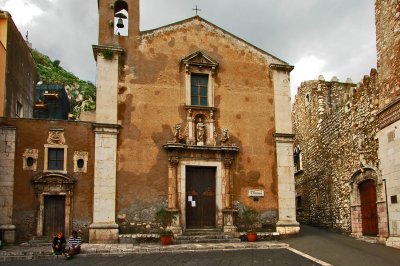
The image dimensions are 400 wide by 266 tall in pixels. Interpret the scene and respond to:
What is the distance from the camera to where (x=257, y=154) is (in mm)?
20312

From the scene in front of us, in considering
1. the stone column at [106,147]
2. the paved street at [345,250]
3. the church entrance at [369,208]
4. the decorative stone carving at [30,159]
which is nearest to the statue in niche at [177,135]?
the stone column at [106,147]

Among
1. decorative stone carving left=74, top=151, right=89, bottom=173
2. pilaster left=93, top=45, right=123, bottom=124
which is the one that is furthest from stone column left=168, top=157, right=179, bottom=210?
decorative stone carving left=74, top=151, right=89, bottom=173

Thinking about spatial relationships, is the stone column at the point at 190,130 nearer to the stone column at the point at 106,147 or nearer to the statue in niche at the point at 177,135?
the statue in niche at the point at 177,135

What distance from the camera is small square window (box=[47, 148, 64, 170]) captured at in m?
18.2

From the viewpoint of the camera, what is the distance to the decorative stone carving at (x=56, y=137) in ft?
59.9

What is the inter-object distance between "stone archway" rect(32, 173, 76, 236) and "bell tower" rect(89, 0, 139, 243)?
0.95 metres

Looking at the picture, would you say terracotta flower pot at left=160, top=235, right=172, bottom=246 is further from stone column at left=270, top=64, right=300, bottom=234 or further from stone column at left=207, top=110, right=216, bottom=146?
stone column at left=270, top=64, right=300, bottom=234

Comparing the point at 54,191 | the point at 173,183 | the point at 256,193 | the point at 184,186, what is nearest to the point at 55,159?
the point at 54,191

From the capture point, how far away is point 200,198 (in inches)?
774

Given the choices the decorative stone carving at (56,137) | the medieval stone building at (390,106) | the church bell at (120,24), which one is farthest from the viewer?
the church bell at (120,24)

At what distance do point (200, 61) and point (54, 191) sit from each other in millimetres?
8422

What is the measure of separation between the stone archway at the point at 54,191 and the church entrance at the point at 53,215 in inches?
2.2

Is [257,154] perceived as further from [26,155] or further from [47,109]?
[47,109]

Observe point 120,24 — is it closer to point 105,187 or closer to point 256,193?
point 105,187
